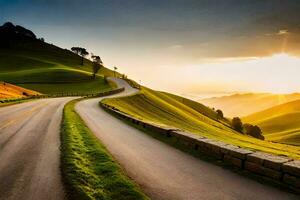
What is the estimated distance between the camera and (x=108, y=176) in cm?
955

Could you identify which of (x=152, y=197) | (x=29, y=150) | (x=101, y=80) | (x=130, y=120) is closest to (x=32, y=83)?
(x=101, y=80)

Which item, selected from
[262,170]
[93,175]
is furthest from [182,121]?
[93,175]

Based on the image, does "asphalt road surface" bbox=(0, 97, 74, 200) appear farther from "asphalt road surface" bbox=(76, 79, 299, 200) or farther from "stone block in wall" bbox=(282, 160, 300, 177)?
"stone block in wall" bbox=(282, 160, 300, 177)

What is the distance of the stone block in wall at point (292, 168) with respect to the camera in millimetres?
8766

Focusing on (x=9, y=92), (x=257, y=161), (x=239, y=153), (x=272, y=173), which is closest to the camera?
(x=272, y=173)

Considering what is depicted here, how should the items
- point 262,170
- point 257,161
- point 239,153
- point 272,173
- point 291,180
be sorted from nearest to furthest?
1. point 291,180
2. point 272,173
3. point 262,170
4. point 257,161
5. point 239,153

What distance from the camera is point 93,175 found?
380 inches

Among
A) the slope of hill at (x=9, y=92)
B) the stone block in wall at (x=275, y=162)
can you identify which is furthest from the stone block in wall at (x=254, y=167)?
the slope of hill at (x=9, y=92)

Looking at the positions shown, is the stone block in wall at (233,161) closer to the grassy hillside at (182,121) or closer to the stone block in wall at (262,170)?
the stone block in wall at (262,170)

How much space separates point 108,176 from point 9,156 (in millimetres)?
5136

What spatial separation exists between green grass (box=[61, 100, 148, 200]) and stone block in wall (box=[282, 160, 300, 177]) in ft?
14.6

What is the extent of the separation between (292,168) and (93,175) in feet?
19.8

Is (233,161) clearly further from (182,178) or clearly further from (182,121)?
(182,121)

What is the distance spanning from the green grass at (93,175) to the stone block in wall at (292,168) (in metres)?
4.44
